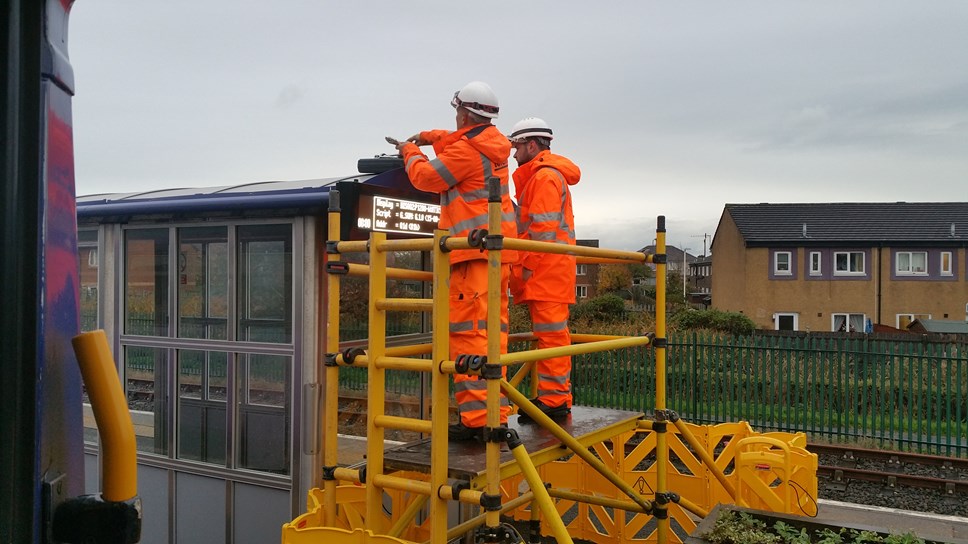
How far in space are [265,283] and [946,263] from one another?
114 feet

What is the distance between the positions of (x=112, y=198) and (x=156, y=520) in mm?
3026

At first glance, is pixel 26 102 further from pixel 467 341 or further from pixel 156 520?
pixel 156 520

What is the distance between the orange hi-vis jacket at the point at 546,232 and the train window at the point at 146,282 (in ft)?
11.2

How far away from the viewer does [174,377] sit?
7059 millimetres

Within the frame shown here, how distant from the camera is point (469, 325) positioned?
462cm

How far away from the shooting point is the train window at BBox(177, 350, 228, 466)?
6.84 m

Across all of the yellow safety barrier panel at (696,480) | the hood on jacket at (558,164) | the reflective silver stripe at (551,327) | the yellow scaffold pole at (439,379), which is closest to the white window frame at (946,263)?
the yellow safety barrier panel at (696,480)

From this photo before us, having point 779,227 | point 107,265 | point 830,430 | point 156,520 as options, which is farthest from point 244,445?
point 779,227

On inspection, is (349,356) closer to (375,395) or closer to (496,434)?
(375,395)

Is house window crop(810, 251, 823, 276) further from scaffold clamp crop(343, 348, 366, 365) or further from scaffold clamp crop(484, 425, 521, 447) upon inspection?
scaffold clamp crop(484, 425, 521, 447)

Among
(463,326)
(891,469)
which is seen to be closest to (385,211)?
(463,326)

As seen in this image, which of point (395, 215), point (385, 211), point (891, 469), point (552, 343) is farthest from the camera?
point (891, 469)

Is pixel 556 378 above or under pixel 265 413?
above

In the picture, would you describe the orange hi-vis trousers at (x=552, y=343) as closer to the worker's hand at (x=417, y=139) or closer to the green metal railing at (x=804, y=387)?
the worker's hand at (x=417, y=139)
